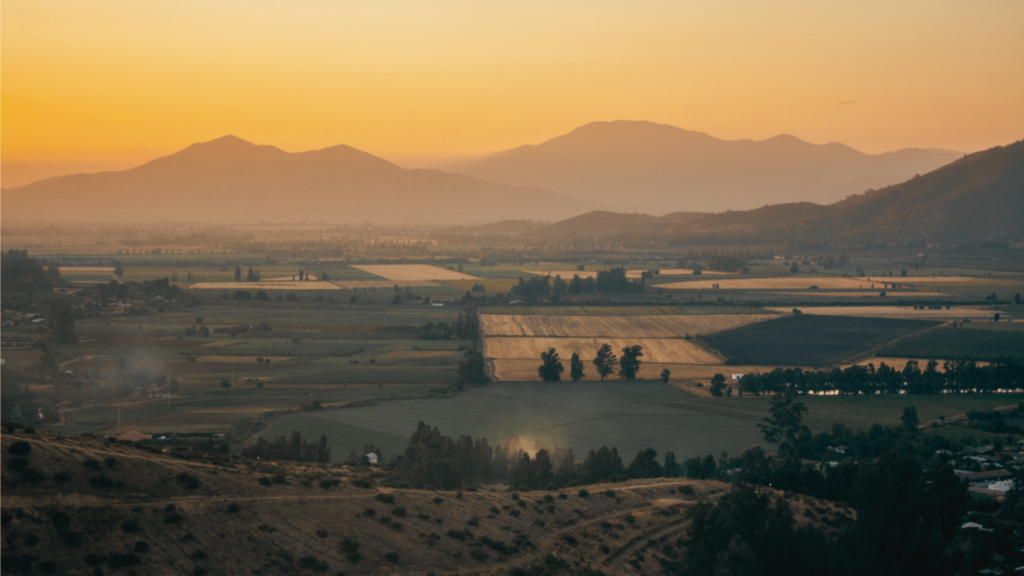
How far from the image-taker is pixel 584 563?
29.9 m

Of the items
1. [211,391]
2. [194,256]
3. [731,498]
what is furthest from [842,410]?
[194,256]

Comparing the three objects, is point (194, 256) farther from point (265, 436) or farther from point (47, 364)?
point (265, 436)

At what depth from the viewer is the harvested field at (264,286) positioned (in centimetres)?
12369

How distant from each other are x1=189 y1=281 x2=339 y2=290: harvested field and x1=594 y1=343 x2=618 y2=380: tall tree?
62916mm

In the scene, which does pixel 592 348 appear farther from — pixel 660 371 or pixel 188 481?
pixel 188 481

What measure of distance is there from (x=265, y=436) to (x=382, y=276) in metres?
97.7

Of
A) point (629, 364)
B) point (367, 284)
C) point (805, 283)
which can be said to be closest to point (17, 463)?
point (629, 364)

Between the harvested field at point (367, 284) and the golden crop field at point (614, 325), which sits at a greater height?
the harvested field at point (367, 284)

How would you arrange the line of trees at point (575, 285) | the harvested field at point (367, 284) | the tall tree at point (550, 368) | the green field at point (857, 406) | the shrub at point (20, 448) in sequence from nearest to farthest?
the shrub at point (20, 448)
the green field at point (857, 406)
the tall tree at point (550, 368)
the line of trees at point (575, 285)
the harvested field at point (367, 284)

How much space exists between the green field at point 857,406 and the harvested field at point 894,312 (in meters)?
32.3

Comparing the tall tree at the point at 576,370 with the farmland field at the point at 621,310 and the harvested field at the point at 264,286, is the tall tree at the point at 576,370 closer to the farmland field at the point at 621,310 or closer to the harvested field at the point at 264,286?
the farmland field at the point at 621,310

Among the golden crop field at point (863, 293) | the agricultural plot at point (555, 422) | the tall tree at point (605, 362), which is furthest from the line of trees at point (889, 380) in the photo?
the golden crop field at point (863, 293)

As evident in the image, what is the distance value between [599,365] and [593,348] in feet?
31.5

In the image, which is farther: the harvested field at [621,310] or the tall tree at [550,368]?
the harvested field at [621,310]
